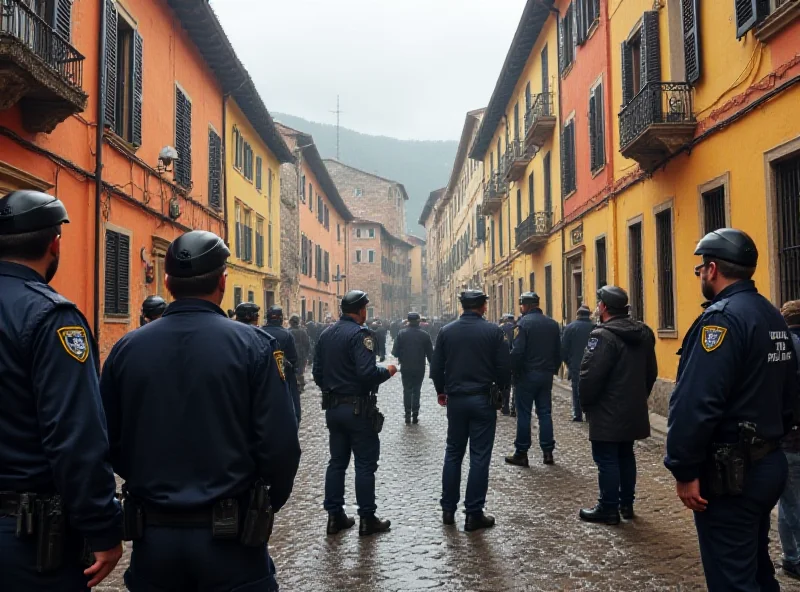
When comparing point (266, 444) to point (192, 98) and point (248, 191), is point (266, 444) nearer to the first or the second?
point (192, 98)

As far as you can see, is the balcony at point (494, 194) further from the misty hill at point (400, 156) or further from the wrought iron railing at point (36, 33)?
the misty hill at point (400, 156)

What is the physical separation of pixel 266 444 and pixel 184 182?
Answer: 1439 cm

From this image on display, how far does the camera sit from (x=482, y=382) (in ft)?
20.9

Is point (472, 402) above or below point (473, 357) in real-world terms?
below

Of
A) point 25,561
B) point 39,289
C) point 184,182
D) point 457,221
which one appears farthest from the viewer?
point 457,221

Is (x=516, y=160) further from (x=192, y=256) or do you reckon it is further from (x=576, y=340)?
(x=192, y=256)

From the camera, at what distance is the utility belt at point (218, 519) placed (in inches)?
101

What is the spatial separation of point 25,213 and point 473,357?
4.35 m

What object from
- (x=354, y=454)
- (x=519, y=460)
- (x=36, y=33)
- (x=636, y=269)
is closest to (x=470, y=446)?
(x=354, y=454)

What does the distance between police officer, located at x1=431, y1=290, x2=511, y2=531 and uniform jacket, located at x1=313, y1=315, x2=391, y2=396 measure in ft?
2.23

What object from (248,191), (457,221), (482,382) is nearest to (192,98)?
(248,191)

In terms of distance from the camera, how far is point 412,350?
13.3m

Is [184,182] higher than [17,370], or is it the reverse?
[184,182]

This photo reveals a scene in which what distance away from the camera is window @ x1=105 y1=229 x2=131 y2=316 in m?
11.7
